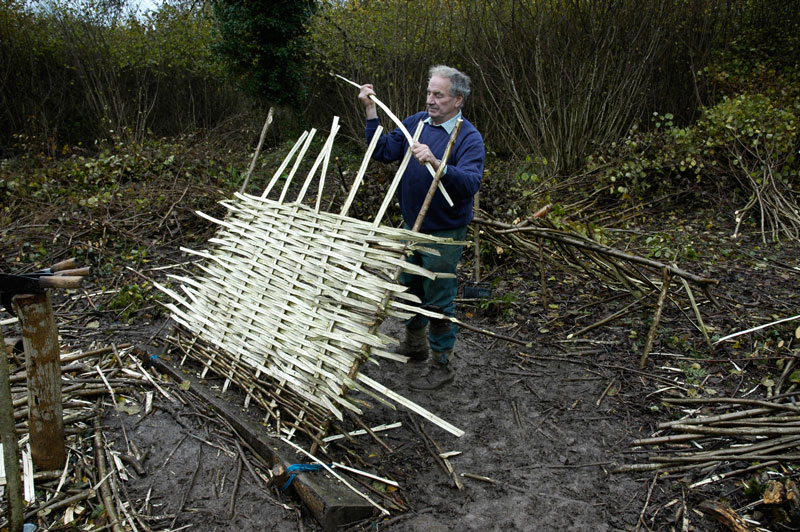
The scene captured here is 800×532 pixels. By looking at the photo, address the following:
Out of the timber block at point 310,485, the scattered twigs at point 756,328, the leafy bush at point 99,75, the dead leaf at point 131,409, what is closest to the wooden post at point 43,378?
the dead leaf at point 131,409

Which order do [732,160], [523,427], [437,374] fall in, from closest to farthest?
[523,427] < [437,374] < [732,160]

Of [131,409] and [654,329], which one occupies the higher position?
[654,329]

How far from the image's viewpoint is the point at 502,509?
2.58 meters

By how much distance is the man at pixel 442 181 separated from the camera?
10.2ft

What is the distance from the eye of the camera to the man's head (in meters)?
3.14

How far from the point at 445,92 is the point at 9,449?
102 inches

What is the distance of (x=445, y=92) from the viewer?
315cm

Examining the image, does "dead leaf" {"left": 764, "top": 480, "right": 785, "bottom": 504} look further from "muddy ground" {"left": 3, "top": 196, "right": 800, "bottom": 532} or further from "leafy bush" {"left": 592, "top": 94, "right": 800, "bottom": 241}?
"leafy bush" {"left": 592, "top": 94, "right": 800, "bottom": 241}

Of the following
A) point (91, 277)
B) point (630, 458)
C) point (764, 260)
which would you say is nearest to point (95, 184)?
point (91, 277)

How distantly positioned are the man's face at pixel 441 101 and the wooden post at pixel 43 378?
6.98 feet

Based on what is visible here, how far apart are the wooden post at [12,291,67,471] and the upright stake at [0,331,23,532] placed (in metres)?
0.33

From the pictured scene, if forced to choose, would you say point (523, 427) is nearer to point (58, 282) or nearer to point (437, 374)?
point (437, 374)

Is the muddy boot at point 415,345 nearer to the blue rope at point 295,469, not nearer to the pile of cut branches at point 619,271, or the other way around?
the pile of cut branches at point 619,271

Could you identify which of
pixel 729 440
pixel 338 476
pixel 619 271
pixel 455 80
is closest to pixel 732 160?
pixel 619 271
